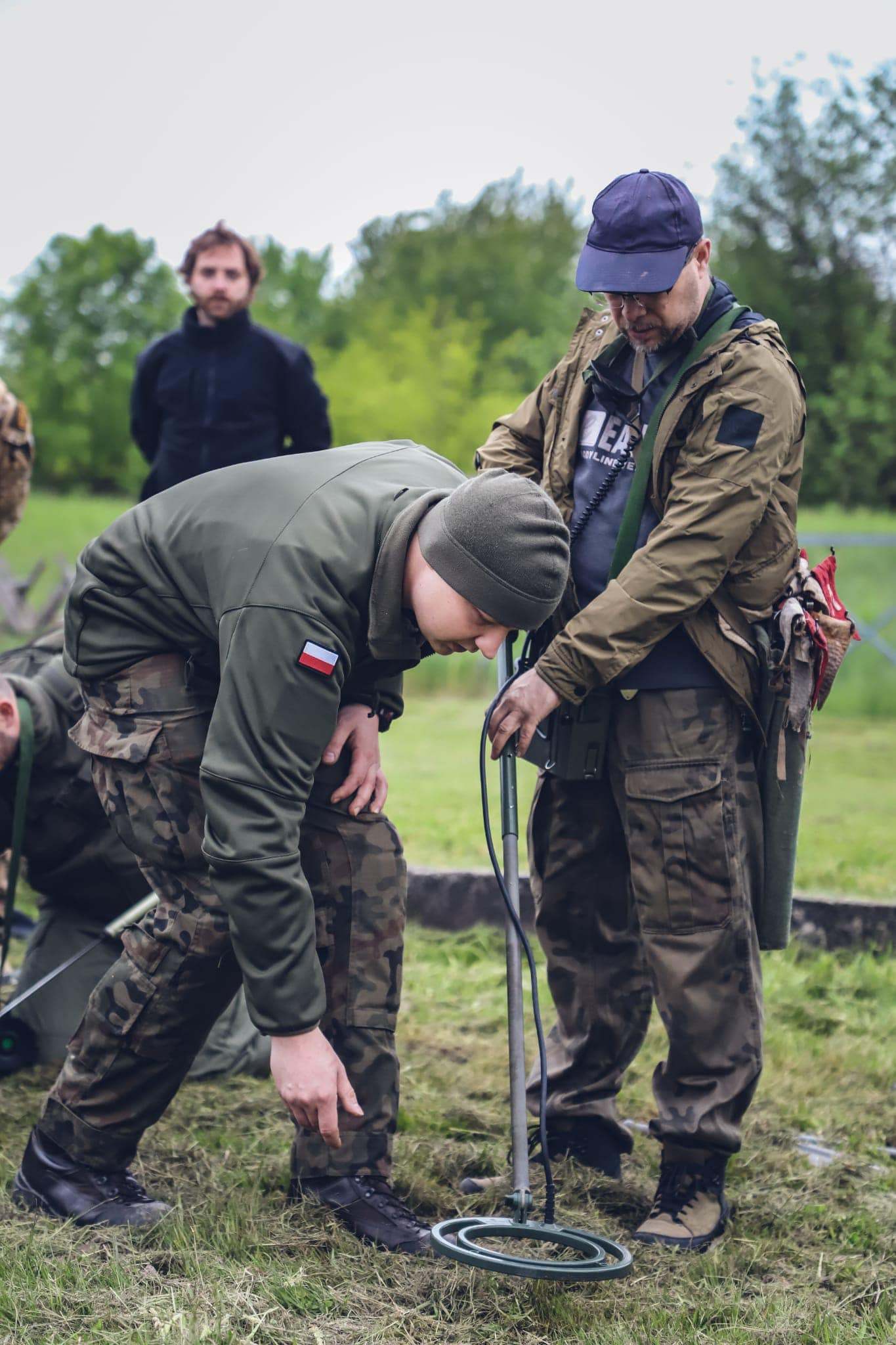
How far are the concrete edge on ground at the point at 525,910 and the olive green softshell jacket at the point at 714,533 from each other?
2.36m

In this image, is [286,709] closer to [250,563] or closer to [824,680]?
[250,563]

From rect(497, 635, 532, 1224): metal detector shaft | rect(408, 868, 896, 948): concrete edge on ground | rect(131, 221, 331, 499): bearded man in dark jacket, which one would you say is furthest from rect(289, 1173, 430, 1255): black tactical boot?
rect(131, 221, 331, 499): bearded man in dark jacket

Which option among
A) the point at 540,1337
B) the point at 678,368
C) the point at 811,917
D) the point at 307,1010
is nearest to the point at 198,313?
the point at 678,368

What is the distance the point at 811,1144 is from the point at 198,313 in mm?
3724

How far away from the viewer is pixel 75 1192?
3.08 metres

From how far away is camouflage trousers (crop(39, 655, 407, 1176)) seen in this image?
3.00m

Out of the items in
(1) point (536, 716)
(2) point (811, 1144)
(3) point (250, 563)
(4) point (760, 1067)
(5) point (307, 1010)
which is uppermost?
(3) point (250, 563)

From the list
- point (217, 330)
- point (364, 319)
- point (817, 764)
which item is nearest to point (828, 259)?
point (364, 319)

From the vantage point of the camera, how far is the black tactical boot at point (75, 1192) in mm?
3045

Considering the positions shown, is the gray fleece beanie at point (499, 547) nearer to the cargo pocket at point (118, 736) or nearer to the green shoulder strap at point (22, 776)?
the cargo pocket at point (118, 736)

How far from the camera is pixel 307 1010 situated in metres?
2.68

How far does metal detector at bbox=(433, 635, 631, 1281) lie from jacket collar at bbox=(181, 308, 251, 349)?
2.79 meters

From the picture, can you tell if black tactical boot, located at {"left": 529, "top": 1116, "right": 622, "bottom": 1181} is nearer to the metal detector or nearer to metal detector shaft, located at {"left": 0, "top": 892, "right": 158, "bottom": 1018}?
the metal detector

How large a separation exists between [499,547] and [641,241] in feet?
3.09
